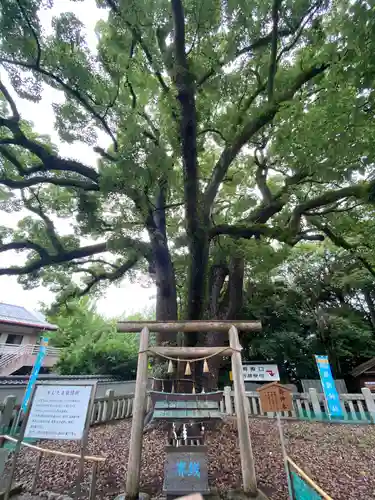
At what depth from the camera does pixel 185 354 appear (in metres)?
4.06

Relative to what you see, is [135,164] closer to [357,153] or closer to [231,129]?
[231,129]

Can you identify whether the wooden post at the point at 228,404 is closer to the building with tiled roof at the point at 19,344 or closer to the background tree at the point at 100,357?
the background tree at the point at 100,357

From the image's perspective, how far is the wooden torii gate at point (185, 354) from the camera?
308 centimetres

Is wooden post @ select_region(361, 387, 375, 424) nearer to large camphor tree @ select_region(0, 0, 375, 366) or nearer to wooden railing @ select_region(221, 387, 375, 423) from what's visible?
wooden railing @ select_region(221, 387, 375, 423)

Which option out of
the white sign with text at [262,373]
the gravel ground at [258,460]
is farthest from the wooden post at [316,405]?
the white sign with text at [262,373]

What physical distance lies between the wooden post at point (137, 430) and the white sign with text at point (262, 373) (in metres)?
4.67

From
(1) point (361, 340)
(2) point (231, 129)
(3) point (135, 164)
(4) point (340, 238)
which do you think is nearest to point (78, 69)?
(3) point (135, 164)

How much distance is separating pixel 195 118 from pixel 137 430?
15.6 ft

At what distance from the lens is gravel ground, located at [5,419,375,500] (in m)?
3.35

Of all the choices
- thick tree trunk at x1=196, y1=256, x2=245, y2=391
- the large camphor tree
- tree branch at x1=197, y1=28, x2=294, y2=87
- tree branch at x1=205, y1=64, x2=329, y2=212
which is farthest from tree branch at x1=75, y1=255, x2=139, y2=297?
tree branch at x1=197, y1=28, x2=294, y2=87

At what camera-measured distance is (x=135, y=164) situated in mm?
4777

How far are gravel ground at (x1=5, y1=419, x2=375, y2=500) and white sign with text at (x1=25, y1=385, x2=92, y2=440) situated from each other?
92 centimetres

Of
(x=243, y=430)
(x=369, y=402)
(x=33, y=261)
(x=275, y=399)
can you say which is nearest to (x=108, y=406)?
(x=33, y=261)

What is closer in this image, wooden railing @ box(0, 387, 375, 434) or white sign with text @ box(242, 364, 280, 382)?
wooden railing @ box(0, 387, 375, 434)
